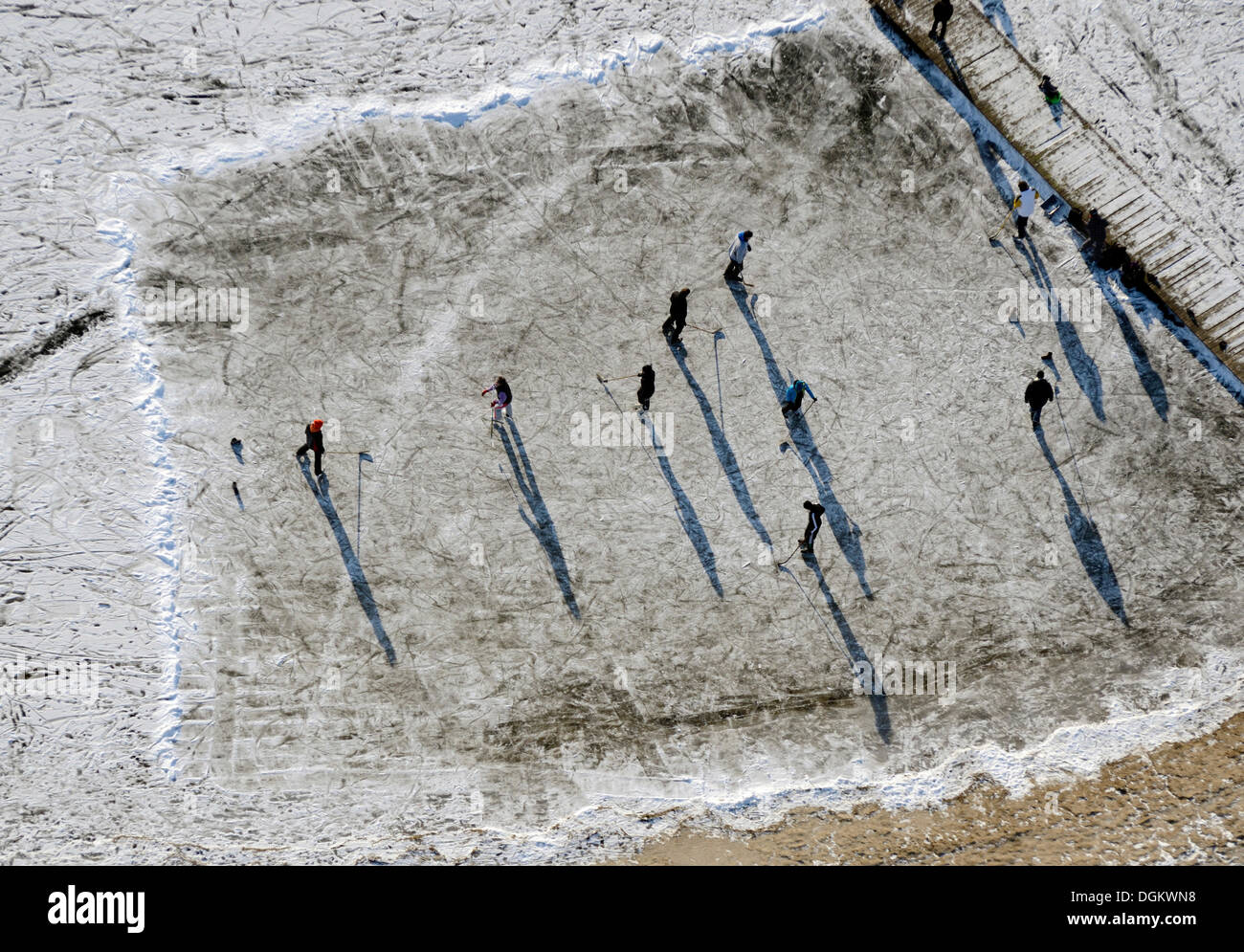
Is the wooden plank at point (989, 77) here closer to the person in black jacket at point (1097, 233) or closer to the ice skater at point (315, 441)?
the person in black jacket at point (1097, 233)

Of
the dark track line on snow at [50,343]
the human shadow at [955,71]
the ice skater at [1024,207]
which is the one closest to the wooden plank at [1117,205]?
the ice skater at [1024,207]

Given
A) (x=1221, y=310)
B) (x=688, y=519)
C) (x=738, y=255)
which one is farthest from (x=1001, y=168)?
(x=688, y=519)

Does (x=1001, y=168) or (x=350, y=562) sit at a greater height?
(x=1001, y=168)

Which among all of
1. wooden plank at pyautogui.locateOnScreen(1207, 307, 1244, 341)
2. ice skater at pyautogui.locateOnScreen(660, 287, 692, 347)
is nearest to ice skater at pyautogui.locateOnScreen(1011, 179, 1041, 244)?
wooden plank at pyautogui.locateOnScreen(1207, 307, 1244, 341)

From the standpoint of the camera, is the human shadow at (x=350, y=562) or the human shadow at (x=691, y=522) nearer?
the human shadow at (x=350, y=562)

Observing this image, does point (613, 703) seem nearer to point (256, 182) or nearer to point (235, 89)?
point (256, 182)

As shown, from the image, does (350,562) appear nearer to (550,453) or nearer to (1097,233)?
(550,453)
